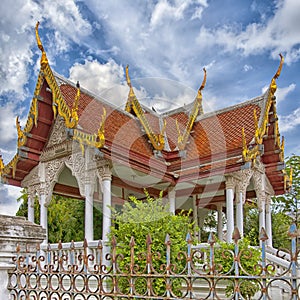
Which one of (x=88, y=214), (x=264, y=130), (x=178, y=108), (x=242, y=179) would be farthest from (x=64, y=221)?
(x=264, y=130)

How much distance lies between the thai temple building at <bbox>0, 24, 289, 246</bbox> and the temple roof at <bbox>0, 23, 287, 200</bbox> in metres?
0.02

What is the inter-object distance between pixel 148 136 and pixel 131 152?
1.89m

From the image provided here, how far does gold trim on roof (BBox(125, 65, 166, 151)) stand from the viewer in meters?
9.73

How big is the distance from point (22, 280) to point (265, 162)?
8.53 m

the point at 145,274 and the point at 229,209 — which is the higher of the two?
the point at 229,209

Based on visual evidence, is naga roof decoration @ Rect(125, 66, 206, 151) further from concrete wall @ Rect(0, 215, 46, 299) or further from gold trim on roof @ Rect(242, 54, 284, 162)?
concrete wall @ Rect(0, 215, 46, 299)

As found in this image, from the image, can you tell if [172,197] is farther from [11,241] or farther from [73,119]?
[11,241]

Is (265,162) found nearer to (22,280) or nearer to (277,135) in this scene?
(277,135)

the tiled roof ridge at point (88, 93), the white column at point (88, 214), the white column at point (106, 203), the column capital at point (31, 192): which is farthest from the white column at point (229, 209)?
the column capital at point (31, 192)

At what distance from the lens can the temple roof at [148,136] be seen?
8328 mm

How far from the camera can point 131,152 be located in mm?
8273

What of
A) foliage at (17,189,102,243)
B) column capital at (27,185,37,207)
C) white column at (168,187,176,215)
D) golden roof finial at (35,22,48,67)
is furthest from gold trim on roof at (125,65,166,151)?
foliage at (17,189,102,243)

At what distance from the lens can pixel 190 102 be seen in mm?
13047

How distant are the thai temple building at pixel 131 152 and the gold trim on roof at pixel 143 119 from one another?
25mm
